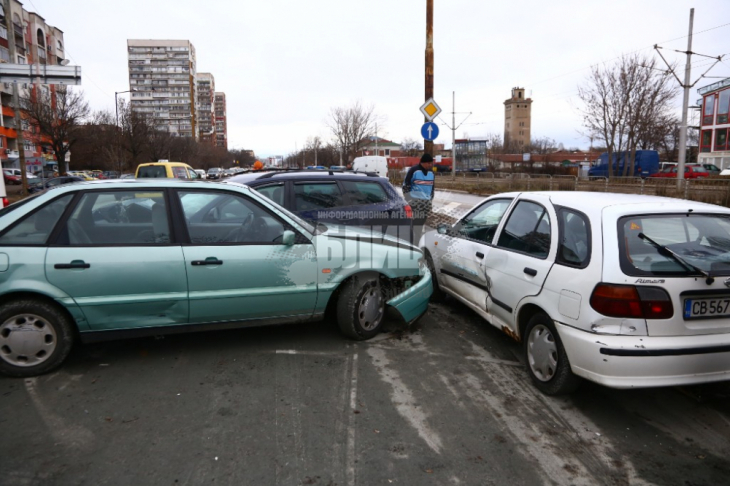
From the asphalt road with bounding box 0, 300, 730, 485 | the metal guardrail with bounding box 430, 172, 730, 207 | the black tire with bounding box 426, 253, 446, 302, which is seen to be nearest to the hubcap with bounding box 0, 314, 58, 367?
the asphalt road with bounding box 0, 300, 730, 485

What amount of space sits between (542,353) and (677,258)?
113cm

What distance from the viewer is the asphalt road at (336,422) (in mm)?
2740

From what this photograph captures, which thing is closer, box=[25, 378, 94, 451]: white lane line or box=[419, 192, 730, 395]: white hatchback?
box=[25, 378, 94, 451]: white lane line

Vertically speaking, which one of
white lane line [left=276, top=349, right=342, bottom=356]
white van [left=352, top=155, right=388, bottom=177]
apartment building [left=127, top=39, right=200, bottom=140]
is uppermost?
apartment building [left=127, top=39, right=200, bottom=140]

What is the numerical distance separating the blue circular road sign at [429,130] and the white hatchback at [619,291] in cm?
863

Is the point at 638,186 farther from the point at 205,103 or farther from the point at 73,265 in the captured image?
the point at 205,103

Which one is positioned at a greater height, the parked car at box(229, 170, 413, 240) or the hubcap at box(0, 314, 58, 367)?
the parked car at box(229, 170, 413, 240)

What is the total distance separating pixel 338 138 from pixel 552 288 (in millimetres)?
56730

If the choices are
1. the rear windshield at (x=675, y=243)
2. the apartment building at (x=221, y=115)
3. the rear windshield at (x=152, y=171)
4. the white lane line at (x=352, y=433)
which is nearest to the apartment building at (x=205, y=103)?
the apartment building at (x=221, y=115)

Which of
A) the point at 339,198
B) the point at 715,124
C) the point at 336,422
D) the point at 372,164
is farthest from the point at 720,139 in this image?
the point at 336,422

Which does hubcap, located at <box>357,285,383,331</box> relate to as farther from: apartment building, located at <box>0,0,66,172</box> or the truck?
apartment building, located at <box>0,0,66,172</box>

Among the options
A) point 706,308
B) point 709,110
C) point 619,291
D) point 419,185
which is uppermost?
point 709,110

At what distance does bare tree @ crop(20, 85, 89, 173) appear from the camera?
33906 mm

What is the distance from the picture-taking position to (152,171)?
17938mm
